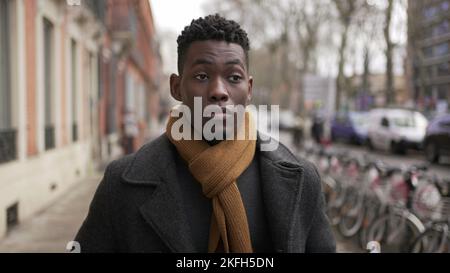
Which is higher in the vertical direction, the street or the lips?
the lips

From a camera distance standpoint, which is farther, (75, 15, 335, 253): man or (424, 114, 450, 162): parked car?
(424, 114, 450, 162): parked car

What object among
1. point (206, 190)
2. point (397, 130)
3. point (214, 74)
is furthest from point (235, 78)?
point (397, 130)

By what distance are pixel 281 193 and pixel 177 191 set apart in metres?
0.31

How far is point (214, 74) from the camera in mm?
1545

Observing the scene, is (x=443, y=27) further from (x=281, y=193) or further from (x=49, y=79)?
(x=281, y=193)

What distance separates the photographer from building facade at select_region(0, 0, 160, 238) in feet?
24.5

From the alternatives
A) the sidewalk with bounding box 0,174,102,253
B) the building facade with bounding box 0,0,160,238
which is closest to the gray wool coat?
the building facade with bounding box 0,0,160,238

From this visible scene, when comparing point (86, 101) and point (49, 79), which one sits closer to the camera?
point (49, 79)

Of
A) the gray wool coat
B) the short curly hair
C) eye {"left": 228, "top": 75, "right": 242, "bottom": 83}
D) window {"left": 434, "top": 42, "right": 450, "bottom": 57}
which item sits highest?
window {"left": 434, "top": 42, "right": 450, "bottom": 57}

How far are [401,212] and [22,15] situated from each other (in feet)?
19.4

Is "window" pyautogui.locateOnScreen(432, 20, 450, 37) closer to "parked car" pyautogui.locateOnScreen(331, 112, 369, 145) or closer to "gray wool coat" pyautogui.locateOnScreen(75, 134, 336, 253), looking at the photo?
"parked car" pyautogui.locateOnScreen(331, 112, 369, 145)

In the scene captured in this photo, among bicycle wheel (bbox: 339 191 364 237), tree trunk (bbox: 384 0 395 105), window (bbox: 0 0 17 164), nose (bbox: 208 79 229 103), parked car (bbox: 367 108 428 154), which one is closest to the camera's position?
nose (bbox: 208 79 229 103)

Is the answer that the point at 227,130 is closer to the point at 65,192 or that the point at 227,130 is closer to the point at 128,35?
the point at 65,192
